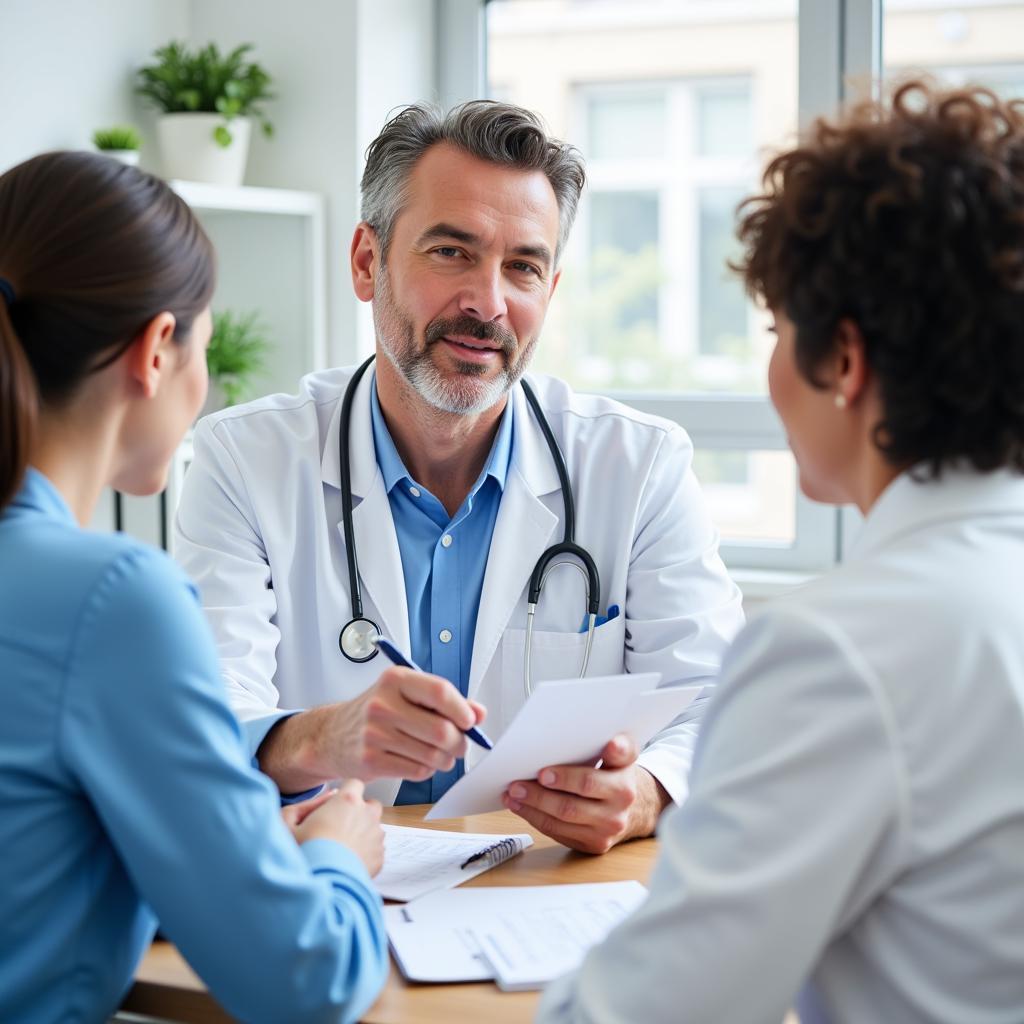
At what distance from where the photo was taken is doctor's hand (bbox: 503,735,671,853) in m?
1.36

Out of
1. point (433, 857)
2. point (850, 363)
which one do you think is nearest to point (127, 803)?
point (433, 857)

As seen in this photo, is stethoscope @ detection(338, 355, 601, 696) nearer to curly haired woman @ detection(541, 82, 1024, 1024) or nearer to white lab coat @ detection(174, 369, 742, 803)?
white lab coat @ detection(174, 369, 742, 803)

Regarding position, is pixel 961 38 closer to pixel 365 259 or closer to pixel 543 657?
pixel 365 259

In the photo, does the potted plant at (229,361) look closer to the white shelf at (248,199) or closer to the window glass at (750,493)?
the white shelf at (248,199)

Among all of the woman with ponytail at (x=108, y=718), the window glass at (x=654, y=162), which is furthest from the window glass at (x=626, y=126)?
the woman with ponytail at (x=108, y=718)

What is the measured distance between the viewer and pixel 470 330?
1.91 m

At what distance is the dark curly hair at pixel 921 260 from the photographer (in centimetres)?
87

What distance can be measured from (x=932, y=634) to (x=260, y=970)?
1.78 feet

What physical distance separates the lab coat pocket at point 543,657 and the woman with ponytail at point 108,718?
2.39ft

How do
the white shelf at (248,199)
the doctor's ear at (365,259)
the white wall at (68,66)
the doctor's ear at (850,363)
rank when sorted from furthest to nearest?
the white shelf at (248,199) → the white wall at (68,66) → the doctor's ear at (365,259) → the doctor's ear at (850,363)

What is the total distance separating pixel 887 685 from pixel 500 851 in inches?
26.0

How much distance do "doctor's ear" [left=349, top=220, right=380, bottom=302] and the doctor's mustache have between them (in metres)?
0.18

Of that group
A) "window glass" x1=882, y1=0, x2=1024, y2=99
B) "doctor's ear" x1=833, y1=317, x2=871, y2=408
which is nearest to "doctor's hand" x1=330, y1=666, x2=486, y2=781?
"doctor's ear" x1=833, y1=317, x2=871, y2=408

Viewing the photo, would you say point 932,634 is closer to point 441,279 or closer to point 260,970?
point 260,970
